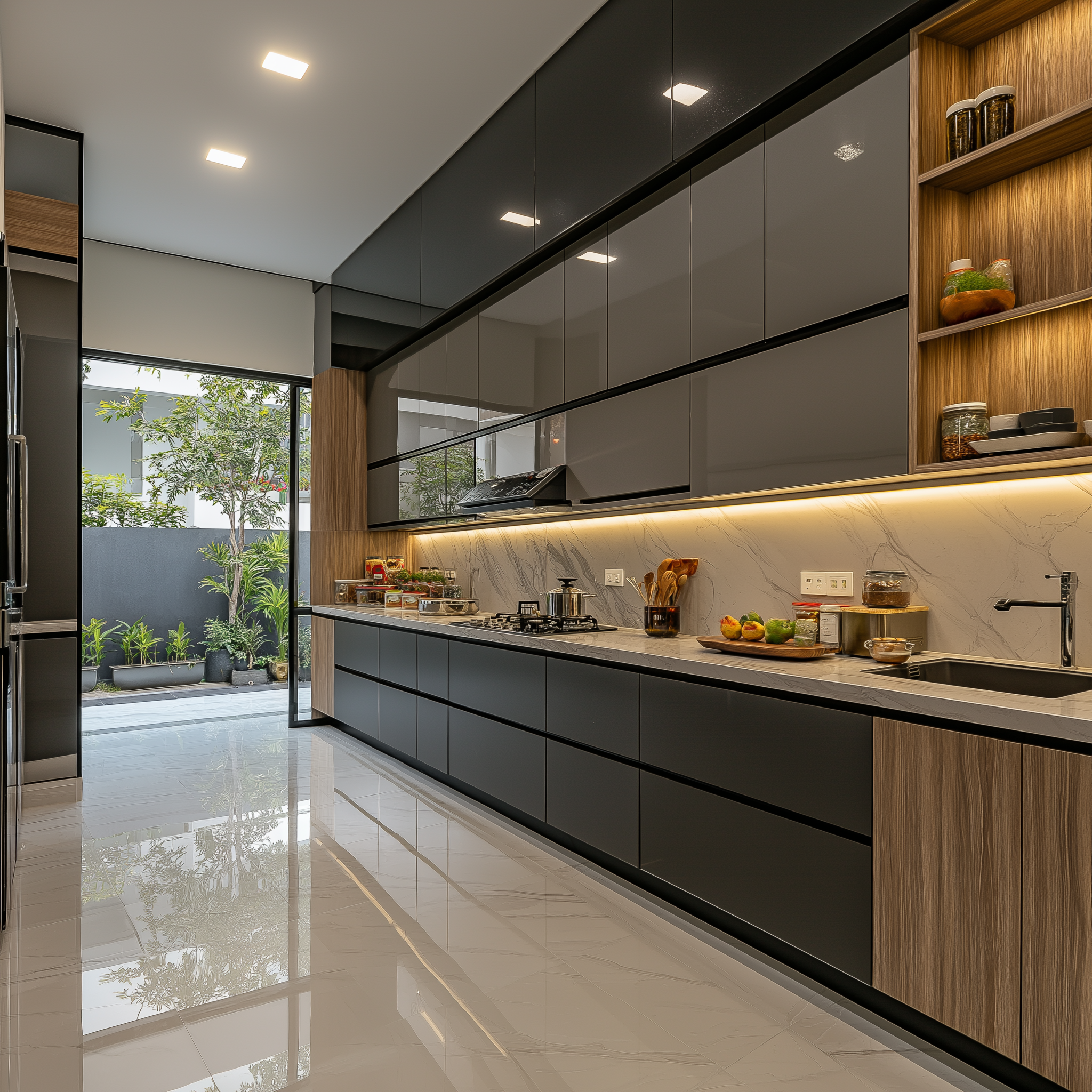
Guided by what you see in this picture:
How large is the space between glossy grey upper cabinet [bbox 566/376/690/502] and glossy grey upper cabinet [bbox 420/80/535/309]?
3.13 ft

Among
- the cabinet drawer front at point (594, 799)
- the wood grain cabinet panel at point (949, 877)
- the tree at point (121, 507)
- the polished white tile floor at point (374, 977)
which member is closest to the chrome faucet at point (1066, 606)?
the wood grain cabinet panel at point (949, 877)

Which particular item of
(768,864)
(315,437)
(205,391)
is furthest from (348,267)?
(768,864)

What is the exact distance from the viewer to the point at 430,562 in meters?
5.52

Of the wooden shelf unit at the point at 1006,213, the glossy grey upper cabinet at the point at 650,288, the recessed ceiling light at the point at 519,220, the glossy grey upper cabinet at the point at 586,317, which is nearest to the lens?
the wooden shelf unit at the point at 1006,213

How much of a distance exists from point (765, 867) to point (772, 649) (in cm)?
60

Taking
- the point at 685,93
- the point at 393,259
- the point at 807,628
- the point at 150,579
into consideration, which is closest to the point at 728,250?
the point at 685,93

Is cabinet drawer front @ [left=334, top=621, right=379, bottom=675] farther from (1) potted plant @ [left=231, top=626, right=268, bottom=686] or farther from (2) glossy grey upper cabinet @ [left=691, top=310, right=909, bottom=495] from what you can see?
(1) potted plant @ [left=231, top=626, right=268, bottom=686]

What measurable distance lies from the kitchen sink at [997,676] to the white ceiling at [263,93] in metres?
2.76

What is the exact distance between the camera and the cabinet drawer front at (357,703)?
473 cm

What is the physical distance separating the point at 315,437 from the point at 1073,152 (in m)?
4.72

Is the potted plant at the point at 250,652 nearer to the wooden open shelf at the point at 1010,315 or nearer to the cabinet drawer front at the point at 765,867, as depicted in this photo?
the cabinet drawer front at the point at 765,867

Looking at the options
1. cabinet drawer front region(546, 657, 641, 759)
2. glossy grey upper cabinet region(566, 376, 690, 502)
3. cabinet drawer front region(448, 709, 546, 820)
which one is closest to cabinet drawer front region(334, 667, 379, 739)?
cabinet drawer front region(448, 709, 546, 820)

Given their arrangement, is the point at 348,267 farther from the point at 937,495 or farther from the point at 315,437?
the point at 937,495

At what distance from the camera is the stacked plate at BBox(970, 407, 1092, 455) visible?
1844mm
